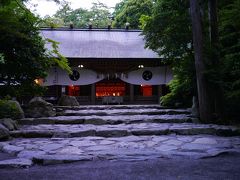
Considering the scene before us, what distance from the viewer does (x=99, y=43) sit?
20.1 meters

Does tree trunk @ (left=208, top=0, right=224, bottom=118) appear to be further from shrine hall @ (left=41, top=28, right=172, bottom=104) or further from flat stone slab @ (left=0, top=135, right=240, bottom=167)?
shrine hall @ (left=41, top=28, right=172, bottom=104)

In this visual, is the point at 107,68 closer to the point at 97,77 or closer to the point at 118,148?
the point at 97,77

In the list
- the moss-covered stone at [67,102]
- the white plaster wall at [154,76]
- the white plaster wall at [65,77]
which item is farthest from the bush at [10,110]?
the white plaster wall at [154,76]

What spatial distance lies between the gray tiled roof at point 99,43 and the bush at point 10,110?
8.03 m

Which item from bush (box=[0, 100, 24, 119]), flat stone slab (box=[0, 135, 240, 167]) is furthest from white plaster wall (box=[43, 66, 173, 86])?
flat stone slab (box=[0, 135, 240, 167])

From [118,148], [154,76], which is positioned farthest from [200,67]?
[154,76]

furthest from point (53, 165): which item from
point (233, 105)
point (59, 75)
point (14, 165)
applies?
point (59, 75)

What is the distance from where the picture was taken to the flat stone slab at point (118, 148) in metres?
4.73

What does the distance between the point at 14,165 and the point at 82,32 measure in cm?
1974

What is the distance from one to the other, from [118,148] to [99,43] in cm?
1524

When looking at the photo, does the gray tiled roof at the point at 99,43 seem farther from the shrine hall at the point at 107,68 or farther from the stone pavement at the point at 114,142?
the stone pavement at the point at 114,142

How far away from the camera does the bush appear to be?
9000 mm

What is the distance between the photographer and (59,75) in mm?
18453

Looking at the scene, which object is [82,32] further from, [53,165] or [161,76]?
[53,165]
